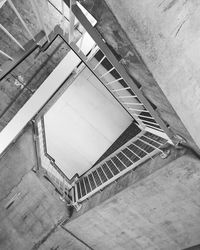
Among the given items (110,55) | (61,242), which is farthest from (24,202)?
(110,55)

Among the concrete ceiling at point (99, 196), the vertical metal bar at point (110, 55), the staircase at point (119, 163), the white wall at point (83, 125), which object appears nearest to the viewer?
the vertical metal bar at point (110, 55)

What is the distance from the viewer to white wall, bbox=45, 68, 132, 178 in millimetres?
5820

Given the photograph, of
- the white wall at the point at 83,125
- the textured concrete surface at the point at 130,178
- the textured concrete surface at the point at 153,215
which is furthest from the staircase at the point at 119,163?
the white wall at the point at 83,125

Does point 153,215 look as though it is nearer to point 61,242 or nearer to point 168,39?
point 61,242

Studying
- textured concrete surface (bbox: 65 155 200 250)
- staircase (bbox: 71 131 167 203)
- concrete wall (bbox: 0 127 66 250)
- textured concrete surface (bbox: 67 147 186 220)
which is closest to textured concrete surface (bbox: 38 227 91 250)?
concrete wall (bbox: 0 127 66 250)

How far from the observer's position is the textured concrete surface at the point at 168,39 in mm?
1422

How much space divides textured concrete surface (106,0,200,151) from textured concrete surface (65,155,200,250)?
128 centimetres

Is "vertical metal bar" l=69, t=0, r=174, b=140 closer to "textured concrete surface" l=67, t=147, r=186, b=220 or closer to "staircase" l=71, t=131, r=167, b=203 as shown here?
"textured concrete surface" l=67, t=147, r=186, b=220

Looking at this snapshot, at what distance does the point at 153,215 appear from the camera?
3.78 metres

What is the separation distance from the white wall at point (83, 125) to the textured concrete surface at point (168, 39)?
13.6 ft

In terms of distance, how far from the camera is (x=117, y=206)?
4.06 m

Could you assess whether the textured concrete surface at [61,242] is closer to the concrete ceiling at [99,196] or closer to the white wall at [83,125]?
the concrete ceiling at [99,196]

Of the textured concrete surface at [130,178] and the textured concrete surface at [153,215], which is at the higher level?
the textured concrete surface at [130,178]

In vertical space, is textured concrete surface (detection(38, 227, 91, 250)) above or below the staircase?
below
